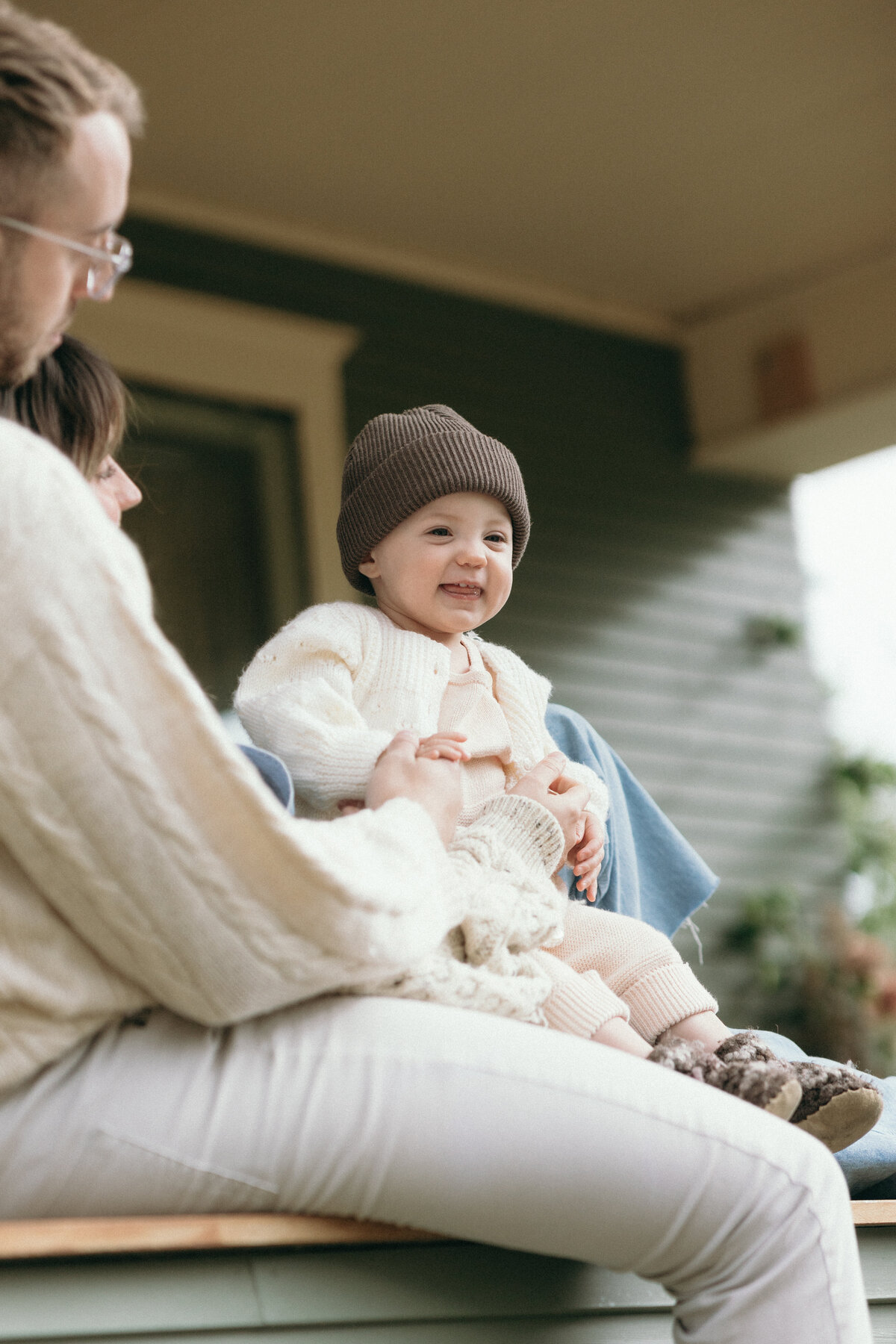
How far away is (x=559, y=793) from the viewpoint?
1.64 metres

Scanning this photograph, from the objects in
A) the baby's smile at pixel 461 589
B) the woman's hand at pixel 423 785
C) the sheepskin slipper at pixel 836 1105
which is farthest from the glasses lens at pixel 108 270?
the sheepskin slipper at pixel 836 1105

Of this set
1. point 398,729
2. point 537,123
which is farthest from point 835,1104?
point 537,123

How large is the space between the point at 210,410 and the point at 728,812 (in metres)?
2.56

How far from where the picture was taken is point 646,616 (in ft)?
19.7

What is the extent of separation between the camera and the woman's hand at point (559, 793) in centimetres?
158

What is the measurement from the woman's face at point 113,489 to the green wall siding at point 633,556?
11.5 ft

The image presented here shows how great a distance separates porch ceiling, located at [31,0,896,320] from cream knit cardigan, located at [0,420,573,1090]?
3.60m

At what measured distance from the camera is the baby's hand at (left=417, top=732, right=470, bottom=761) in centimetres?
149

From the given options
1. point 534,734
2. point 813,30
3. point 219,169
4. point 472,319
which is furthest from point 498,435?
point 534,734

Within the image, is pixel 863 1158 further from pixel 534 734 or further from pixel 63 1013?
pixel 63 1013

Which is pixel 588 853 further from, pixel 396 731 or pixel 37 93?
pixel 37 93

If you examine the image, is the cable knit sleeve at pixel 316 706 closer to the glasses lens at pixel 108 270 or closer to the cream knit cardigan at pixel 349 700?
the cream knit cardigan at pixel 349 700

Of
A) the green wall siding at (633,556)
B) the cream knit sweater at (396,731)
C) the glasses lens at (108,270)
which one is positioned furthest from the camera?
the green wall siding at (633,556)

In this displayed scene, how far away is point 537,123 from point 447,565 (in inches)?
134
